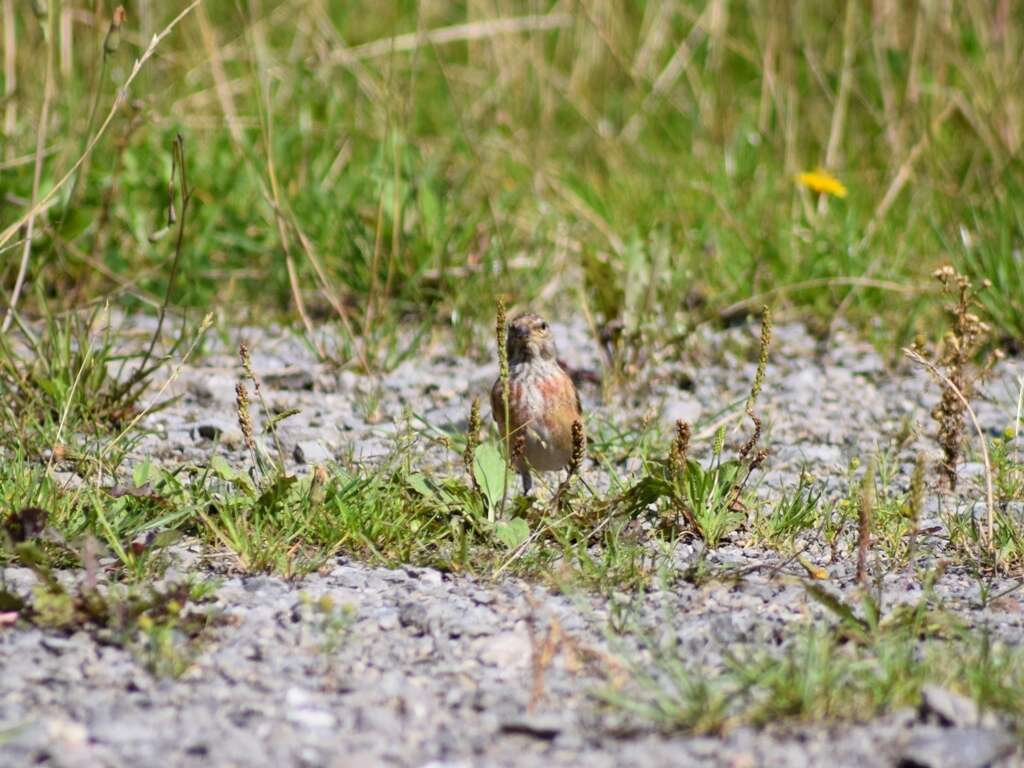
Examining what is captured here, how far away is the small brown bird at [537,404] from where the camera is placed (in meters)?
4.43

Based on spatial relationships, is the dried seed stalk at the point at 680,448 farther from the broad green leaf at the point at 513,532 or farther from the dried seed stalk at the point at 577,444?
the broad green leaf at the point at 513,532

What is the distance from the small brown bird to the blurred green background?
26.3 inches

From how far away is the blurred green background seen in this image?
5.58 m

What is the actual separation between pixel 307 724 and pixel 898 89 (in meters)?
5.89

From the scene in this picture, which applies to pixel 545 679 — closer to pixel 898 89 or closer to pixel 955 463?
pixel 955 463

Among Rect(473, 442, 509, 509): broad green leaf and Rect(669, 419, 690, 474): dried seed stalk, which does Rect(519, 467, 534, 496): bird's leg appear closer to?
Rect(473, 442, 509, 509): broad green leaf

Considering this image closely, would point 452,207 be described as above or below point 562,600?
above

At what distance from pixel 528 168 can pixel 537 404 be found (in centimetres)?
274

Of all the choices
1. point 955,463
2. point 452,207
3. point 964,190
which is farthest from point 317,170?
point 955,463

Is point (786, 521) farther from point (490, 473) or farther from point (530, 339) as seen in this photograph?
point (530, 339)

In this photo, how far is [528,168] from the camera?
7.00 m

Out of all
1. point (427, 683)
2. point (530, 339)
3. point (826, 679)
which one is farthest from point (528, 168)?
point (826, 679)

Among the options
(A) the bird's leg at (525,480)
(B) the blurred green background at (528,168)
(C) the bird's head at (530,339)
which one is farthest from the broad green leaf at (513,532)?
(B) the blurred green background at (528,168)

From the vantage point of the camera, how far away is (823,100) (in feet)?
25.1
